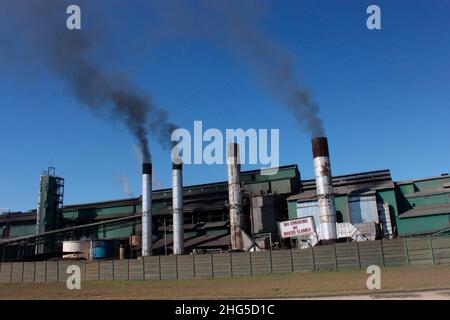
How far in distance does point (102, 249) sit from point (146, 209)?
30.3 ft

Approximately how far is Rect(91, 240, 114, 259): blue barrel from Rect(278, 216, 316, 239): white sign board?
3056cm

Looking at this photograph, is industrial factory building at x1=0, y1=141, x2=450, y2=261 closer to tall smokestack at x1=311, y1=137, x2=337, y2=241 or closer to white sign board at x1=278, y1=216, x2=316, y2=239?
tall smokestack at x1=311, y1=137, x2=337, y2=241

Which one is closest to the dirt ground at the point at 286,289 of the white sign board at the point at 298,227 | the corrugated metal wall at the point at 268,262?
the corrugated metal wall at the point at 268,262

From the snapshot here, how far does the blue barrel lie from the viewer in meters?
62.2

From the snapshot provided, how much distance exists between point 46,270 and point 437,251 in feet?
126

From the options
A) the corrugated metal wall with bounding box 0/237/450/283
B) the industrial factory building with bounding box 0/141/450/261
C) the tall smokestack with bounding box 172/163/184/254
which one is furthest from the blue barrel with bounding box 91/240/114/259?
the corrugated metal wall with bounding box 0/237/450/283

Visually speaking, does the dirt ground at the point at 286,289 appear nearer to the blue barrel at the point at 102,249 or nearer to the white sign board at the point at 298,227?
the white sign board at the point at 298,227

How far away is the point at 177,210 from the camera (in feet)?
200

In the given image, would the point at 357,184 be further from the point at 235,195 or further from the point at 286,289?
the point at 286,289

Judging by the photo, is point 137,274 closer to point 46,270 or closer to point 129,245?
point 46,270

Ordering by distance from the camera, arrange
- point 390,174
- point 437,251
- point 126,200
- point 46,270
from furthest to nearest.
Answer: point 126,200 < point 390,174 < point 46,270 < point 437,251

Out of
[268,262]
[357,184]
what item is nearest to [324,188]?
[268,262]
